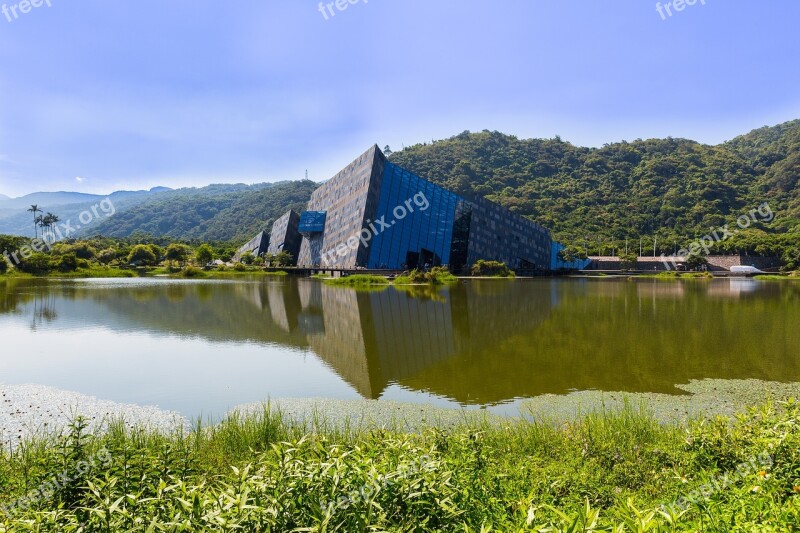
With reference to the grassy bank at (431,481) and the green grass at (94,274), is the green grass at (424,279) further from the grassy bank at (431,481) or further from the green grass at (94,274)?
the grassy bank at (431,481)

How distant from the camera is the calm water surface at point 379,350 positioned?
11828 mm

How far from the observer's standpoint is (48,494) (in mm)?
4699

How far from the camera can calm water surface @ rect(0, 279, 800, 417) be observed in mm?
11828

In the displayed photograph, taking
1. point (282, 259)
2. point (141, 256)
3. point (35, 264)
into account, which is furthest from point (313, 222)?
point (35, 264)

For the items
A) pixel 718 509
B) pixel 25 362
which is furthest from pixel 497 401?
pixel 25 362

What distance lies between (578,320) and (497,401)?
47.9ft

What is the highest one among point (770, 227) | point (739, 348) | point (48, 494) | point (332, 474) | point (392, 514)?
point (770, 227)

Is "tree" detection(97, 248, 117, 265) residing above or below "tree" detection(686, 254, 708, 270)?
above

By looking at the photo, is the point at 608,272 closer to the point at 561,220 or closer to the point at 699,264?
the point at 699,264

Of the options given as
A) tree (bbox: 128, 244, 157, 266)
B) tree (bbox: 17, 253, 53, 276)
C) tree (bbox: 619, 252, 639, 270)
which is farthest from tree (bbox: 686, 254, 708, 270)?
tree (bbox: 17, 253, 53, 276)

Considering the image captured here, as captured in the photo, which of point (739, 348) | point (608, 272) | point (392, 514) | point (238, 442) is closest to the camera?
point (392, 514)

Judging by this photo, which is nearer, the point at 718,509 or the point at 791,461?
the point at 718,509

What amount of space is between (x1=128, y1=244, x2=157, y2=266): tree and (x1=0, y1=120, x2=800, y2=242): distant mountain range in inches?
2572

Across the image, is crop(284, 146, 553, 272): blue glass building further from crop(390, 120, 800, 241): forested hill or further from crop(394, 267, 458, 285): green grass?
crop(390, 120, 800, 241): forested hill
